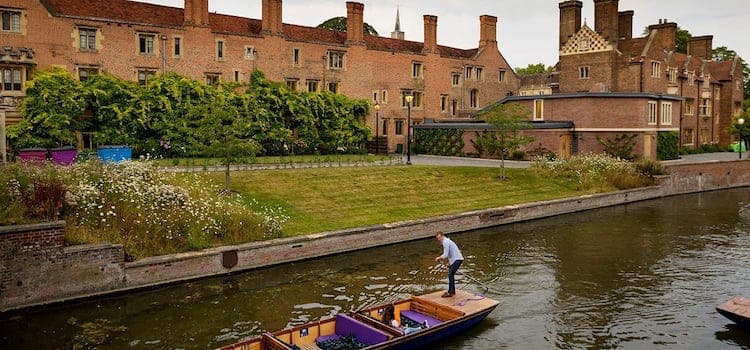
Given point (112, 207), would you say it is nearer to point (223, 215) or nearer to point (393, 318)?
point (223, 215)

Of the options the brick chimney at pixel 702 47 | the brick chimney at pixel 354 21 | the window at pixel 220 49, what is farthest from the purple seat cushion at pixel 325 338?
the brick chimney at pixel 702 47

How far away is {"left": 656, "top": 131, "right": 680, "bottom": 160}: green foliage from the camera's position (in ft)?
160

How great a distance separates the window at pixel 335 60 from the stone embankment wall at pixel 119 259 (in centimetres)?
2711

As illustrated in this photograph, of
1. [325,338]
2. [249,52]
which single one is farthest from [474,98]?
[325,338]

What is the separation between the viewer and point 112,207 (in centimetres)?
1862

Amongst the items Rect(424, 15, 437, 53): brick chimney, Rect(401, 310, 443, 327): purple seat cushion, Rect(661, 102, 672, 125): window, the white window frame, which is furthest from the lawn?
Rect(424, 15, 437, 53): brick chimney

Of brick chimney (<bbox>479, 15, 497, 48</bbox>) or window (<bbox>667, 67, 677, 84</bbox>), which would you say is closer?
window (<bbox>667, 67, 677, 84</bbox>)

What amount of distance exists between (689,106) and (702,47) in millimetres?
12923

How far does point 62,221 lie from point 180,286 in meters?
3.61

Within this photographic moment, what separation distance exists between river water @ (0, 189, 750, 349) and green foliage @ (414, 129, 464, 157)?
24518 mm

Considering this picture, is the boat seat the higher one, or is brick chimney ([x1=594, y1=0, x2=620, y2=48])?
brick chimney ([x1=594, y1=0, x2=620, y2=48])

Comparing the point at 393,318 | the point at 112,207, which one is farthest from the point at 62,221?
the point at 393,318

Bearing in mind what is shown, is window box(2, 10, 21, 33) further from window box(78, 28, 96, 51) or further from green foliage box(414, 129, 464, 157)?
green foliage box(414, 129, 464, 157)

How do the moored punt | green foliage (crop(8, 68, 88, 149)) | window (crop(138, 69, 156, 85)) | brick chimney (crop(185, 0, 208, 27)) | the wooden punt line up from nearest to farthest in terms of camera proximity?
the wooden punt < the moored punt < green foliage (crop(8, 68, 88, 149)) < window (crop(138, 69, 156, 85)) < brick chimney (crop(185, 0, 208, 27))
